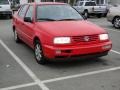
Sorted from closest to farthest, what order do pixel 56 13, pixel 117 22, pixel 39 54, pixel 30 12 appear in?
pixel 39 54 < pixel 56 13 < pixel 30 12 < pixel 117 22

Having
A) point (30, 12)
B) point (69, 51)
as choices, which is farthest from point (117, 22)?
point (69, 51)

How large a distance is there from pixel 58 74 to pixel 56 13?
2.26 m

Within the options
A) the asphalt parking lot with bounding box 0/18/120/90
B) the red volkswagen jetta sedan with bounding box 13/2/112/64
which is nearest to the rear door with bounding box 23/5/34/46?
the red volkswagen jetta sedan with bounding box 13/2/112/64

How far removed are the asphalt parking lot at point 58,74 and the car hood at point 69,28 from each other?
86 cm

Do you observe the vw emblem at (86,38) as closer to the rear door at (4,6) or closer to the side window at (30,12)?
the side window at (30,12)

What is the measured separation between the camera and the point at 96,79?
20.3ft

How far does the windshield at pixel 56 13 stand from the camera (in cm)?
807

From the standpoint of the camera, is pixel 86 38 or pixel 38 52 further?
pixel 38 52

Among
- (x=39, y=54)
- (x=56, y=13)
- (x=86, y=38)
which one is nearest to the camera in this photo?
(x=86, y=38)

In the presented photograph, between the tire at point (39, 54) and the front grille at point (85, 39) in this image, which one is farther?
the tire at point (39, 54)

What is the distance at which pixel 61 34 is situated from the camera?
272 inches

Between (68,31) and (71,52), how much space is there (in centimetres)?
56

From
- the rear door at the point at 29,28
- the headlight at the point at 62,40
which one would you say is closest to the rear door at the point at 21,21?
the rear door at the point at 29,28

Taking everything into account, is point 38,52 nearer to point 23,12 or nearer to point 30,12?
point 30,12
